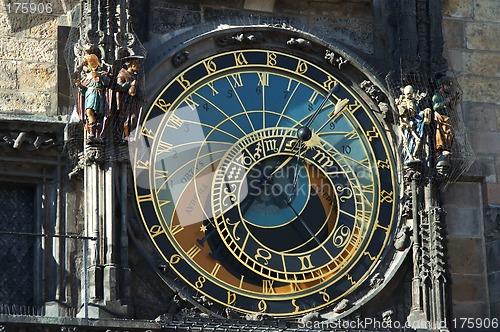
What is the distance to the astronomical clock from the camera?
15.6 meters

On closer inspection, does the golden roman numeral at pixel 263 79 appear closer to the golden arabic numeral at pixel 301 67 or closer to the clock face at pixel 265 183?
the clock face at pixel 265 183

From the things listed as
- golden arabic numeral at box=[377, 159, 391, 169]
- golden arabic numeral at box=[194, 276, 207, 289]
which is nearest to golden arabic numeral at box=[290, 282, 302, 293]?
golden arabic numeral at box=[194, 276, 207, 289]

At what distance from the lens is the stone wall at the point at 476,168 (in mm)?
16328

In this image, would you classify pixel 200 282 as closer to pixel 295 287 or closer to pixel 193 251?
pixel 193 251

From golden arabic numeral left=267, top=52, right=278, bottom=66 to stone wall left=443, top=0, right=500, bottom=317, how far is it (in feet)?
5.14

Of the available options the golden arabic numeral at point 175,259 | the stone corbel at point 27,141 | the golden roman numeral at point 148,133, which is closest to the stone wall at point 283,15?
the golden roman numeral at point 148,133

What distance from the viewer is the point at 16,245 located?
15.6 metres

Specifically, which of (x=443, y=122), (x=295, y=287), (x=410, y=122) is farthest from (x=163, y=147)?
(x=443, y=122)

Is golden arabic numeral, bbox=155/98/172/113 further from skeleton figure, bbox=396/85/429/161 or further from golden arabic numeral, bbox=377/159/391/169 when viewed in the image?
skeleton figure, bbox=396/85/429/161

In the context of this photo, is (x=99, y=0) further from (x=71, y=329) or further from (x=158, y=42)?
(x=71, y=329)

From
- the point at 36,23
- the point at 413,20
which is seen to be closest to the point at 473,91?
the point at 413,20

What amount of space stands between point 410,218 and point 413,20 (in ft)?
5.35

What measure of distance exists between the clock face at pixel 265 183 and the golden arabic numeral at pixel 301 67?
0.05 ft

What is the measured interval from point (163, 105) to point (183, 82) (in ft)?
0.88
